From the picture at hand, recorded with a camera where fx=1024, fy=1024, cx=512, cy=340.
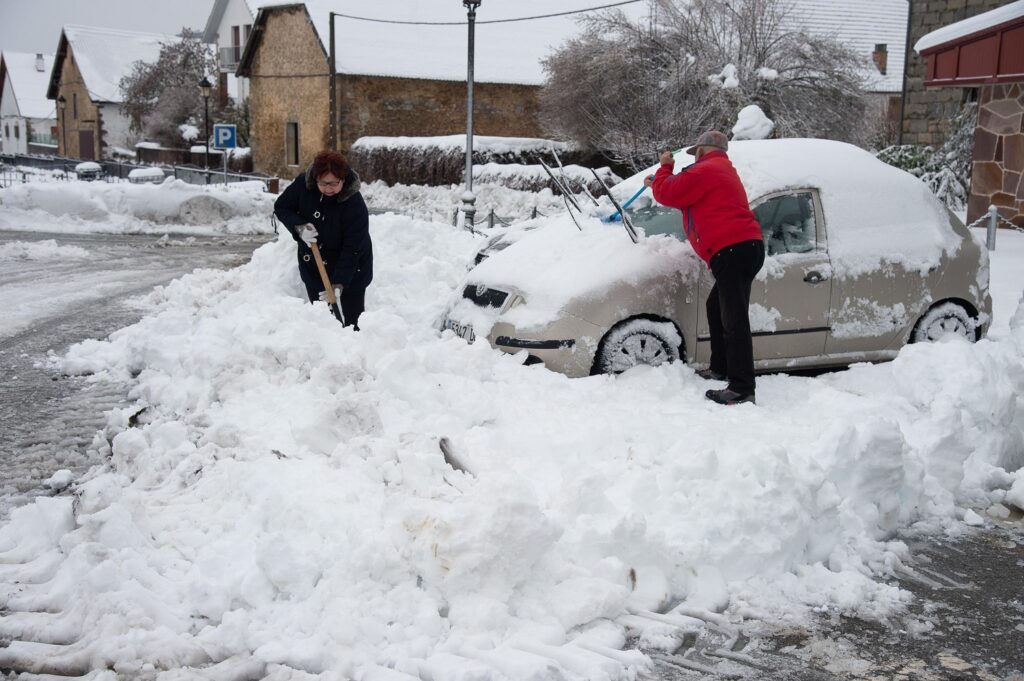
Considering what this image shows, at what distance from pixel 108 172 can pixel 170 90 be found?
1369 centimetres

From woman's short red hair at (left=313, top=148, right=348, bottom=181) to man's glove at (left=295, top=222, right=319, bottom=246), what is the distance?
0.37 m

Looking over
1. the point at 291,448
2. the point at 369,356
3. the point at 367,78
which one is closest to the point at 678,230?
the point at 369,356

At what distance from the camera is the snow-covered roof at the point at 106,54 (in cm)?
5775

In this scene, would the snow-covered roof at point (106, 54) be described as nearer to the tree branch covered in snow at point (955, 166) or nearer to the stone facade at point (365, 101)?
the stone facade at point (365, 101)

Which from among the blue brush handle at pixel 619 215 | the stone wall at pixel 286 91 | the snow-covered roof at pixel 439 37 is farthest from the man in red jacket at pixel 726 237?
the stone wall at pixel 286 91

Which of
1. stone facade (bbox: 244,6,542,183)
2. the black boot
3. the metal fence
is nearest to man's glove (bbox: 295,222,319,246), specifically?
the black boot

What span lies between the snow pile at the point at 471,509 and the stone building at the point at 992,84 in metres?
9.04

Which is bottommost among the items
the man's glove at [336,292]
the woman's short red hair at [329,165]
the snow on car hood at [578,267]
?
the man's glove at [336,292]

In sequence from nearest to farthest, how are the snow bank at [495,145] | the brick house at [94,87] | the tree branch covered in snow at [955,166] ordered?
the tree branch covered in snow at [955,166] < the snow bank at [495,145] < the brick house at [94,87]

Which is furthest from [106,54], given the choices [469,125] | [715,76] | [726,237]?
[726,237]

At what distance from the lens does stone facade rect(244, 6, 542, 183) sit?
115 ft

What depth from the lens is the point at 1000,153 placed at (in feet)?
48.2

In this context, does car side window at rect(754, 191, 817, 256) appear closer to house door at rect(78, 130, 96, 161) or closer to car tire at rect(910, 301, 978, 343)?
car tire at rect(910, 301, 978, 343)

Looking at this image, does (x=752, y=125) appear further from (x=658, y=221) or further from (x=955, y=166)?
(x=955, y=166)
